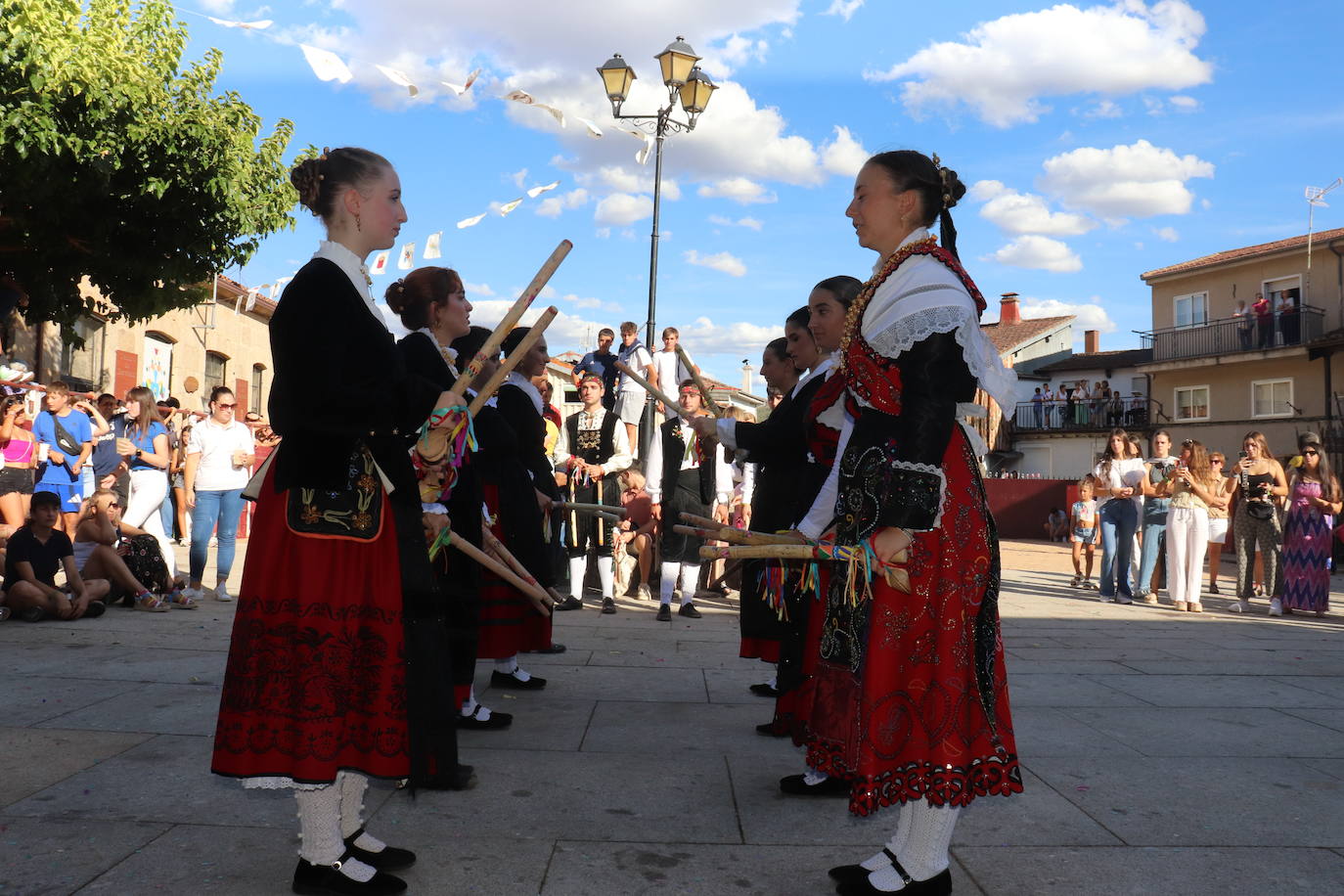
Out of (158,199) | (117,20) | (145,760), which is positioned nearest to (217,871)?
(145,760)

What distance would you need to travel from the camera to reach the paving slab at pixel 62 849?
282cm

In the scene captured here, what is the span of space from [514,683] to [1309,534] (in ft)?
30.4

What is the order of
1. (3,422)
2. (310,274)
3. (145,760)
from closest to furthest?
(310,274)
(145,760)
(3,422)

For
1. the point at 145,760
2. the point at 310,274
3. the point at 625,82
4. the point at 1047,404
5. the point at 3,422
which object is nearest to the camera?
the point at 310,274

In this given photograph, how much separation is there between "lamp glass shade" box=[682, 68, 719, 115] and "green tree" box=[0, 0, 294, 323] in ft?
18.3

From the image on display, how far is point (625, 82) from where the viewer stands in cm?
1155

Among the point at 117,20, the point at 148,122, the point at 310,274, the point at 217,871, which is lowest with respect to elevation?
the point at 217,871

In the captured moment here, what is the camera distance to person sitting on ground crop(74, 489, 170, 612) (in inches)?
331

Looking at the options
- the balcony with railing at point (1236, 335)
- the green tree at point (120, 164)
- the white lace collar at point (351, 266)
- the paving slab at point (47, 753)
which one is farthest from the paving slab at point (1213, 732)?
the balcony with railing at point (1236, 335)

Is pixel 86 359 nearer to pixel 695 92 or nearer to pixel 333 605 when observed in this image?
pixel 695 92

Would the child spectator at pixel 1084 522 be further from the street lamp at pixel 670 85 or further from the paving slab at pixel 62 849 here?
the paving slab at pixel 62 849

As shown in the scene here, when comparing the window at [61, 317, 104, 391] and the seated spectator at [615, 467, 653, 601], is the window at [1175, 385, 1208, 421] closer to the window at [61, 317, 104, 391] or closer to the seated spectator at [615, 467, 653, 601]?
the seated spectator at [615, 467, 653, 601]

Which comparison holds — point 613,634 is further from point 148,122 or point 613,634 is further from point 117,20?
point 117,20

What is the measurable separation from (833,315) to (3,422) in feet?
26.8
